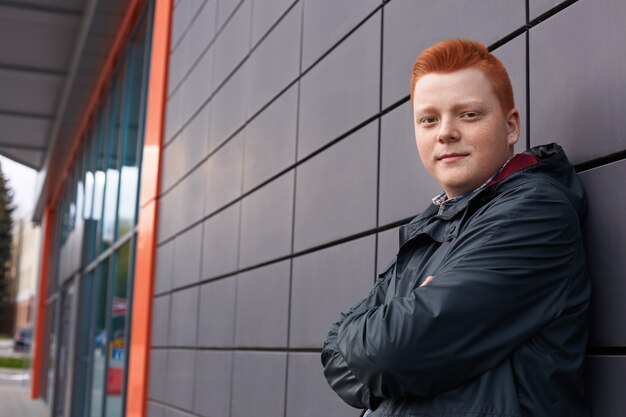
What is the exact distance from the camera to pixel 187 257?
6.02 metres

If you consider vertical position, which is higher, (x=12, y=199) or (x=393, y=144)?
(x=12, y=199)

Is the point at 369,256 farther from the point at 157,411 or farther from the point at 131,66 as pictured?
the point at 131,66

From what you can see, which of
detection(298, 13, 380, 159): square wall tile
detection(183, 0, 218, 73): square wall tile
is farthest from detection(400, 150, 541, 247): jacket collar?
detection(183, 0, 218, 73): square wall tile

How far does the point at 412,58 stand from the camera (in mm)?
2955

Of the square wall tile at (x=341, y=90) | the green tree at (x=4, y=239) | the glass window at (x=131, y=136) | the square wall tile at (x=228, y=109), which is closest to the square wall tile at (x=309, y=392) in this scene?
the square wall tile at (x=341, y=90)

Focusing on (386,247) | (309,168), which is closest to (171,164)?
(309,168)

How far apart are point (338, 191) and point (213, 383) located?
6.83 ft

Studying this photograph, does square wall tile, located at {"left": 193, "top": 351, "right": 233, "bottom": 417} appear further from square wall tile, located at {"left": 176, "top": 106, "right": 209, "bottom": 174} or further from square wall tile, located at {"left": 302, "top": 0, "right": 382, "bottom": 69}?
square wall tile, located at {"left": 302, "top": 0, "right": 382, "bottom": 69}

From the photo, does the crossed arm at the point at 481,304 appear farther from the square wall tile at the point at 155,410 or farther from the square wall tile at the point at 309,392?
the square wall tile at the point at 155,410

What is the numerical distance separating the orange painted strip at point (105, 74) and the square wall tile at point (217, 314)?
461 centimetres

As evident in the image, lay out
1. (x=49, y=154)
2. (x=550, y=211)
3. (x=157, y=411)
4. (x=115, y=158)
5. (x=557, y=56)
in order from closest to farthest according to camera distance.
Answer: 1. (x=550, y=211)
2. (x=557, y=56)
3. (x=157, y=411)
4. (x=115, y=158)
5. (x=49, y=154)

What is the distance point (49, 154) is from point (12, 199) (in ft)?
142

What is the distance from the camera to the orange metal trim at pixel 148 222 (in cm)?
701

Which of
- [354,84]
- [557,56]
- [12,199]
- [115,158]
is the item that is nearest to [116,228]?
[115,158]
